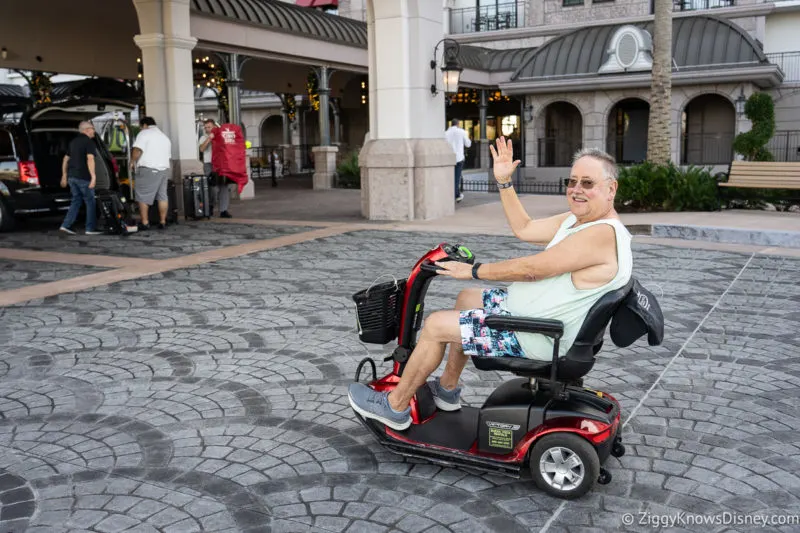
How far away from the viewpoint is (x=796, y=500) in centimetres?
328

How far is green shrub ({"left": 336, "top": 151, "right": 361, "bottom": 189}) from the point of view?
22.5m

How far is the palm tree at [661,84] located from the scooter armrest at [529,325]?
39.2 ft

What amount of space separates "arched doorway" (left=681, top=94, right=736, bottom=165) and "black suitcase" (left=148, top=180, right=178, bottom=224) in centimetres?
1765

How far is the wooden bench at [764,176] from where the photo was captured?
1254cm

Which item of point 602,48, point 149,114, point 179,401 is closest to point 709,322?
point 179,401

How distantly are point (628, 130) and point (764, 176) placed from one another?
14.2 m

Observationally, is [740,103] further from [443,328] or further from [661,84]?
[443,328]

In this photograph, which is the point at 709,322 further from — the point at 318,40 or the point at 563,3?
the point at 563,3

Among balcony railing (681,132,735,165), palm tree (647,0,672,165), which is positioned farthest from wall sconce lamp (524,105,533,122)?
palm tree (647,0,672,165)

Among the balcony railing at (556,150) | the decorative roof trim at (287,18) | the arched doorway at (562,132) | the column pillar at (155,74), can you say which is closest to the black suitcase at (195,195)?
the column pillar at (155,74)

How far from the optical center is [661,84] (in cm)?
1416

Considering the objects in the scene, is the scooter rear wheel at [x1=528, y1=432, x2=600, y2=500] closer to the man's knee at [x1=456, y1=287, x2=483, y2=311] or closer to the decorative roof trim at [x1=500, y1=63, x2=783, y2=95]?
the man's knee at [x1=456, y1=287, x2=483, y2=311]

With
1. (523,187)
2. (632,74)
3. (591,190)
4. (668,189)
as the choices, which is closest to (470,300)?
(591,190)

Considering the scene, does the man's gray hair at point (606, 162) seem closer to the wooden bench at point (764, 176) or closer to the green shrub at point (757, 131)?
the wooden bench at point (764, 176)
